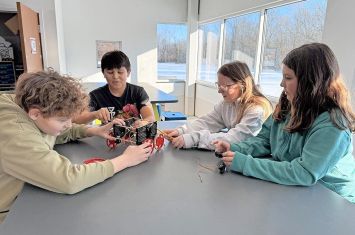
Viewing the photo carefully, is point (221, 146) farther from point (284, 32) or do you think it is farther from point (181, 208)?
point (284, 32)

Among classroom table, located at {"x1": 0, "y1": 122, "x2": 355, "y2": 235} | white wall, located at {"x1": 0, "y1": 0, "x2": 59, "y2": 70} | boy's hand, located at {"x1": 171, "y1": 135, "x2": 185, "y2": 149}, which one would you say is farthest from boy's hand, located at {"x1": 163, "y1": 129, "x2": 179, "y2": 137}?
white wall, located at {"x1": 0, "y1": 0, "x2": 59, "y2": 70}

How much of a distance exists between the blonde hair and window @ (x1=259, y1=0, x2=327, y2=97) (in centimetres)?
248

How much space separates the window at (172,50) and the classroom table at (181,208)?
442cm

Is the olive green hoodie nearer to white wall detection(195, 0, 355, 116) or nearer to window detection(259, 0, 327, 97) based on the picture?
white wall detection(195, 0, 355, 116)

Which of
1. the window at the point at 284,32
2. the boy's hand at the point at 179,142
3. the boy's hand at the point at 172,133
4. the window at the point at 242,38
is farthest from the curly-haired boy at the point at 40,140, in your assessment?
the window at the point at 242,38

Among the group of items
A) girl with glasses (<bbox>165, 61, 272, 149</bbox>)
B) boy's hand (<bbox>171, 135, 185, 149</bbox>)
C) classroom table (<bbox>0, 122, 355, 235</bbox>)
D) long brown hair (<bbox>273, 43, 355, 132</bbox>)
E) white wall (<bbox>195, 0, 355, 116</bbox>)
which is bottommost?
classroom table (<bbox>0, 122, 355, 235</bbox>)

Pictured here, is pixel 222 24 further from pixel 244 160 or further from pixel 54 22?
pixel 244 160

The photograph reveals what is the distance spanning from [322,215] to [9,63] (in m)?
3.78

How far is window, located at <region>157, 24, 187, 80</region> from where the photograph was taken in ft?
16.8

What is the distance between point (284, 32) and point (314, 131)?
2.56 meters

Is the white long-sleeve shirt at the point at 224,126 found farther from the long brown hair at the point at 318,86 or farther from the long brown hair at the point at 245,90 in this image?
the long brown hair at the point at 318,86

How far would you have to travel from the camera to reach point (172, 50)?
Result: 209 inches

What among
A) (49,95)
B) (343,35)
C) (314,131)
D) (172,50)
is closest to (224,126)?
(314,131)

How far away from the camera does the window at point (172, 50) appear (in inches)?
202
